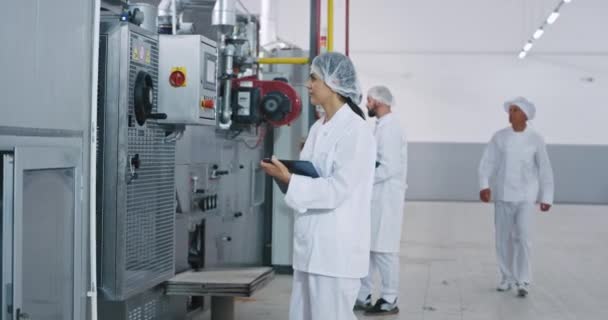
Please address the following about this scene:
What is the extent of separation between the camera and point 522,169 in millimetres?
6078

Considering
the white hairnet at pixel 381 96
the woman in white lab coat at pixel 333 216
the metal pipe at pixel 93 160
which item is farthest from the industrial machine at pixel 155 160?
the white hairnet at pixel 381 96

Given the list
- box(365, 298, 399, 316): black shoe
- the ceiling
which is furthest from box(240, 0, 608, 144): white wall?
box(365, 298, 399, 316): black shoe

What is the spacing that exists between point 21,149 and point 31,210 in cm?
29

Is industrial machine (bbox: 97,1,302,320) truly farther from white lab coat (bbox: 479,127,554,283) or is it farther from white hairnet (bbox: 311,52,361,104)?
white lab coat (bbox: 479,127,554,283)

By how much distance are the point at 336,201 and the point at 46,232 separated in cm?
102

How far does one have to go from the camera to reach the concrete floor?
5.54 meters

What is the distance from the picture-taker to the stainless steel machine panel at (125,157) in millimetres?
3363

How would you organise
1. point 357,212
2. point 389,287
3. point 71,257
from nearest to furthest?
point 71,257
point 357,212
point 389,287

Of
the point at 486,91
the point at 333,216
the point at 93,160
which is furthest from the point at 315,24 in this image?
the point at 486,91

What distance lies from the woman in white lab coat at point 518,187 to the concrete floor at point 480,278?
0.26 metres

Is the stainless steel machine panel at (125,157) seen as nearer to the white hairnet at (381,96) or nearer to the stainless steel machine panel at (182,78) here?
the stainless steel machine panel at (182,78)

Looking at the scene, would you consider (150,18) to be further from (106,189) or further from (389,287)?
(389,287)

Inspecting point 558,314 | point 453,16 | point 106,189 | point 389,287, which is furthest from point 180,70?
point 453,16

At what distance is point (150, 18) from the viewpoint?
12.4 ft
